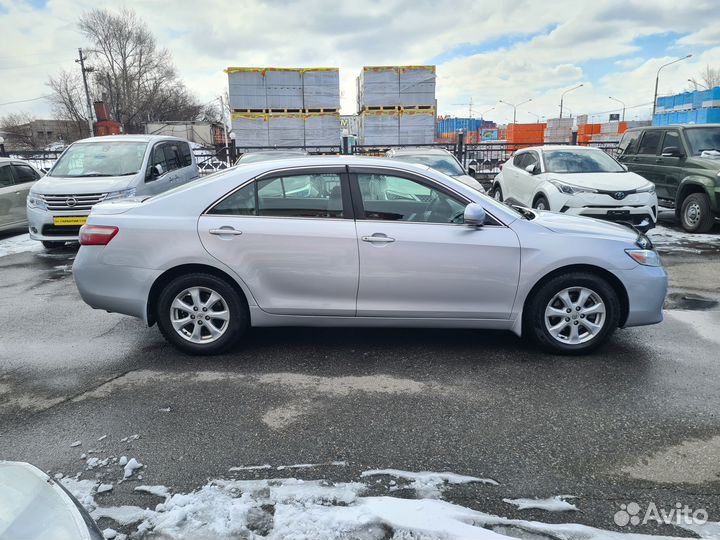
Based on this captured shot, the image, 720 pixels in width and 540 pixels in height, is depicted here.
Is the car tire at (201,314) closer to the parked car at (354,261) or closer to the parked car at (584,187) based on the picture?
the parked car at (354,261)

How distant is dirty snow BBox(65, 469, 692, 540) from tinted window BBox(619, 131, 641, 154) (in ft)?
37.3

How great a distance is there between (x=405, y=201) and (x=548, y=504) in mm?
2518

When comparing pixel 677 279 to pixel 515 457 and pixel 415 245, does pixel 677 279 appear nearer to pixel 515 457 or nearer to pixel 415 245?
pixel 415 245

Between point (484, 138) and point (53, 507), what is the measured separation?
55843mm

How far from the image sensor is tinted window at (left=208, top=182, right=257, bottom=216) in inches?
166

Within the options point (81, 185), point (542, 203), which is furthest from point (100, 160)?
point (542, 203)

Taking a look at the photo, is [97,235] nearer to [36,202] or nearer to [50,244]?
[36,202]

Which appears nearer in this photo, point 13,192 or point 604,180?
point 604,180

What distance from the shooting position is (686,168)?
10.1 meters

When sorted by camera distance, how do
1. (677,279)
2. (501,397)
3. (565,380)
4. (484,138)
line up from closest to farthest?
(501,397) < (565,380) < (677,279) < (484,138)

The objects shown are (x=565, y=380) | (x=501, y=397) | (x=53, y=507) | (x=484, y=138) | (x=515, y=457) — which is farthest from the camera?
(x=484, y=138)

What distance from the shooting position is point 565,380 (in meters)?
3.88

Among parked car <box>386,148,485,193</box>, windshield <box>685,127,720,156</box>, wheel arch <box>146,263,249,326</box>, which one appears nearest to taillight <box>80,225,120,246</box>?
wheel arch <box>146,263,249,326</box>

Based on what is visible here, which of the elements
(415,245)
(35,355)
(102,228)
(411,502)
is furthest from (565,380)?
(35,355)
